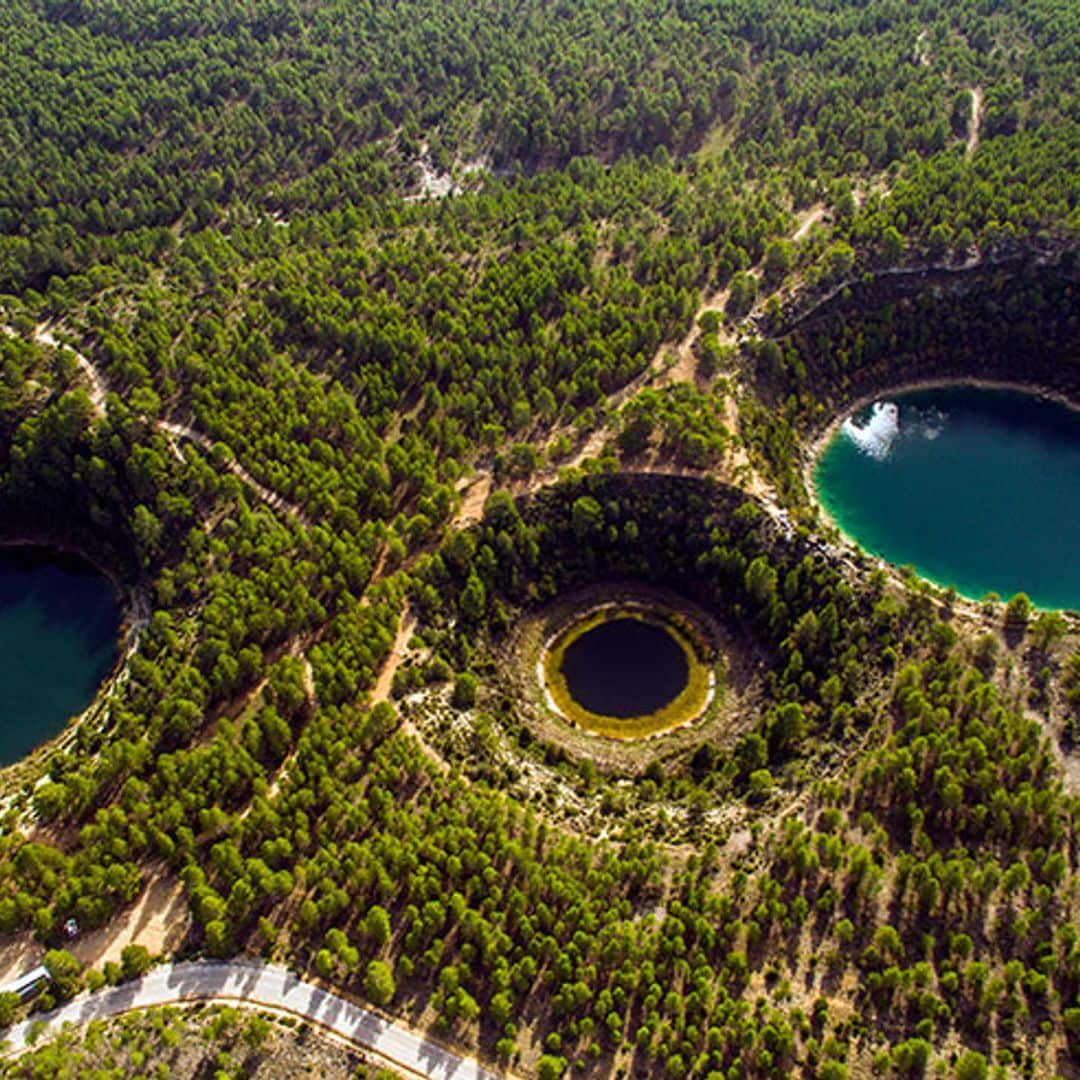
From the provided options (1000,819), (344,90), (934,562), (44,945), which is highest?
(344,90)

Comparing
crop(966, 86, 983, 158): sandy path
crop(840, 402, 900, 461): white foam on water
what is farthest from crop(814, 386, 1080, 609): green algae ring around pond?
crop(966, 86, 983, 158): sandy path

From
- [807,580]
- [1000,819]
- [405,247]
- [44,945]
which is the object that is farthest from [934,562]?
[44,945]

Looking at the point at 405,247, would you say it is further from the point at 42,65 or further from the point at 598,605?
the point at 42,65

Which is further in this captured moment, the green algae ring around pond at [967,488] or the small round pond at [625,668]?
the green algae ring around pond at [967,488]

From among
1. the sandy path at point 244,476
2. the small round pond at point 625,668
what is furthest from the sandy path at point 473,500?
the small round pond at point 625,668

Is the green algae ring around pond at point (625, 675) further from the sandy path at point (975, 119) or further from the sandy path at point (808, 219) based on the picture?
the sandy path at point (975, 119)

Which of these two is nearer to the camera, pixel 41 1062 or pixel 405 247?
pixel 41 1062
